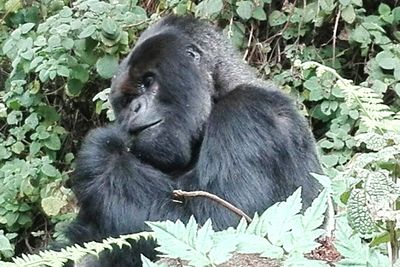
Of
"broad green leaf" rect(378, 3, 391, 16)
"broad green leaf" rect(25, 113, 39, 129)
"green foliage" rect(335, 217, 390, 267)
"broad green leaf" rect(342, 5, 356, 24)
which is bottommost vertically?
"broad green leaf" rect(25, 113, 39, 129)

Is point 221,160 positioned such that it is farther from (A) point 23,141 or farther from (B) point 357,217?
(A) point 23,141

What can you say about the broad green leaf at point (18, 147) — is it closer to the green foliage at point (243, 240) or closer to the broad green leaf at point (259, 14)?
the broad green leaf at point (259, 14)

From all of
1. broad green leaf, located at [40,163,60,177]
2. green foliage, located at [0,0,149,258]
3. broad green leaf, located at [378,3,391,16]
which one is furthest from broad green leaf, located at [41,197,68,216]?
broad green leaf, located at [378,3,391,16]

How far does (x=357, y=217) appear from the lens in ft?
3.36

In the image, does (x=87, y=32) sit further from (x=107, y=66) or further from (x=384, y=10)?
(x=384, y=10)

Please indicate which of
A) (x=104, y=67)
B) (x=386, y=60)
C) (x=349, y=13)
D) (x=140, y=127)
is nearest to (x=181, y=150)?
(x=140, y=127)

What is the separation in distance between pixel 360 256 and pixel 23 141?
140 inches

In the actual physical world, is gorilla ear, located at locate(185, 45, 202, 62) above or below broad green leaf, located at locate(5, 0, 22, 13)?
above

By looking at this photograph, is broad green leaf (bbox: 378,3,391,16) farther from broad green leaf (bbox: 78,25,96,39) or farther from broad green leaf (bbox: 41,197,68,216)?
broad green leaf (bbox: 41,197,68,216)

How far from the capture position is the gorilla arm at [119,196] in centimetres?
256

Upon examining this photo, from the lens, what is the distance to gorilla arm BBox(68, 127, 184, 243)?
2.56m

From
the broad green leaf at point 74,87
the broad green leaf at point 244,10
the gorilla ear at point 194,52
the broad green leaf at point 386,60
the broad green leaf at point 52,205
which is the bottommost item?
the broad green leaf at point 52,205

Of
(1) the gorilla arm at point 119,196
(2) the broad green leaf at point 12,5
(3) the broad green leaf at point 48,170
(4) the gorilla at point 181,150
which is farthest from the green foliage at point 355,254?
(2) the broad green leaf at point 12,5

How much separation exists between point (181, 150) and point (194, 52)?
0.36 metres
